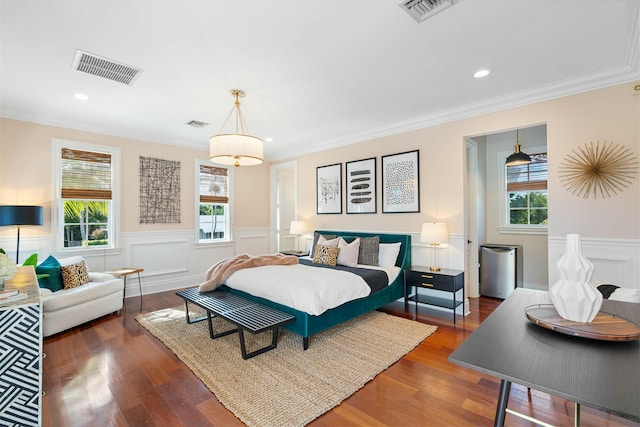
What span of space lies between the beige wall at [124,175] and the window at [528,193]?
185 inches

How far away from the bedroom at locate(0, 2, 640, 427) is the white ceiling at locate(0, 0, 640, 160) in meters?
0.15

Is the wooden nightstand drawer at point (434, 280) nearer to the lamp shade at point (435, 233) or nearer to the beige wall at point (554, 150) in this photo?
the lamp shade at point (435, 233)

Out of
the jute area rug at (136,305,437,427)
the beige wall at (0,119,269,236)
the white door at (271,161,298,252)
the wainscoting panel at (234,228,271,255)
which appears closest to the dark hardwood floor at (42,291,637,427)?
the jute area rug at (136,305,437,427)

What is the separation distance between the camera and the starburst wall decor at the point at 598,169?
9.27ft

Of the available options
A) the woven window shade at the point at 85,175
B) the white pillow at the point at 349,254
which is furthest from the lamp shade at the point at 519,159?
the woven window shade at the point at 85,175

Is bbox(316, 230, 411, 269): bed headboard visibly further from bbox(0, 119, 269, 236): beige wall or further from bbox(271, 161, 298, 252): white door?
bbox(0, 119, 269, 236): beige wall

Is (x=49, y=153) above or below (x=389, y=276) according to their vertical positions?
above

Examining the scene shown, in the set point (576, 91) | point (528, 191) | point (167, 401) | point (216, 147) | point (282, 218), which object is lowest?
point (167, 401)

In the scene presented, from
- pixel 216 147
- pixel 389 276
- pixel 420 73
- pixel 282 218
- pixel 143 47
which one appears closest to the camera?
pixel 143 47

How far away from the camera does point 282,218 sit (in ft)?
22.5

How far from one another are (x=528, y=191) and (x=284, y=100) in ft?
13.4

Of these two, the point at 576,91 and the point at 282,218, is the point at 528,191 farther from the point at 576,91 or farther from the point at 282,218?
the point at 282,218

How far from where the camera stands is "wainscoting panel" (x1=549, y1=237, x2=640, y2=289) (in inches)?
109

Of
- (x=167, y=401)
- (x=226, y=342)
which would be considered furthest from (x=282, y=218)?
(x=167, y=401)
